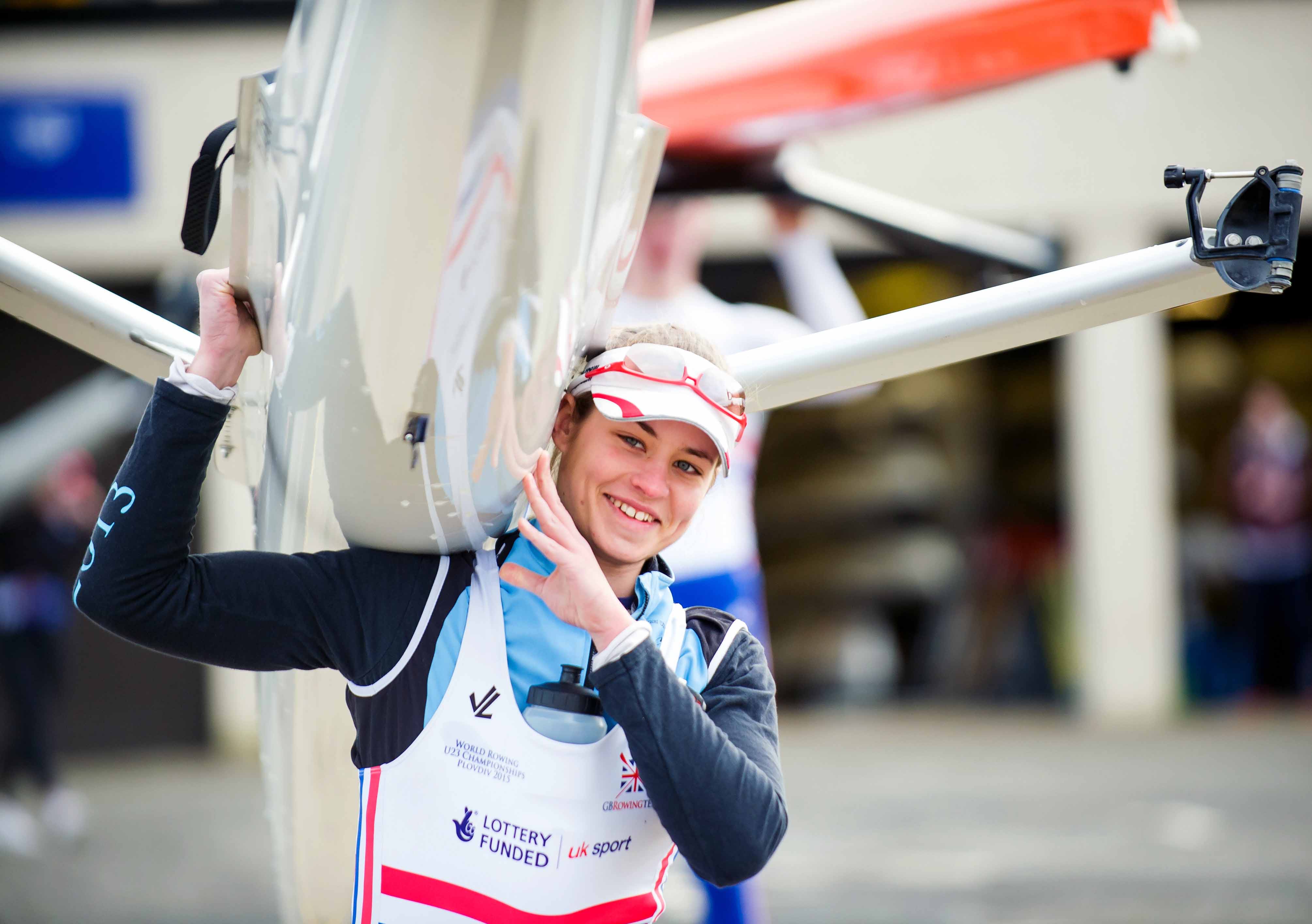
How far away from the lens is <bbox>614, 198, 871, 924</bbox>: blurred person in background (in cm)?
291

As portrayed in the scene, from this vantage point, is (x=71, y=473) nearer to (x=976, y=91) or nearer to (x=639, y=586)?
(x=976, y=91)

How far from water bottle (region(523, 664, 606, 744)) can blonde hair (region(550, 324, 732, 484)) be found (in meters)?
0.28

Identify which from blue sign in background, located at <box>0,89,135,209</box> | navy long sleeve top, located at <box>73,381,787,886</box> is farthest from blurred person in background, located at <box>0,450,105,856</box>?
navy long sleeve top, located at <box>73,381,787,886</box>

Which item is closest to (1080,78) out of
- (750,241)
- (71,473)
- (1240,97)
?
(1240,97)

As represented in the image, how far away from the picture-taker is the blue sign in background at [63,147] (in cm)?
747

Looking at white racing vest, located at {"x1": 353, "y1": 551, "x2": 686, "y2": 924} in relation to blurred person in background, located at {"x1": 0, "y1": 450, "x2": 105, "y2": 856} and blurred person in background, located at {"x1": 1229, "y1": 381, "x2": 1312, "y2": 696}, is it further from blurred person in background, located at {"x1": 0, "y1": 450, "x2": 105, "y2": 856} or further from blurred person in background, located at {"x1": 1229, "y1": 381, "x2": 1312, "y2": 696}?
blurred person in background, located at {"x1": 1229, "y1": 381, "x2": 1312, "y2": 696}

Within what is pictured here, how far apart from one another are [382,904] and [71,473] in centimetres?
529

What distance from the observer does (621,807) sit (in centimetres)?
147

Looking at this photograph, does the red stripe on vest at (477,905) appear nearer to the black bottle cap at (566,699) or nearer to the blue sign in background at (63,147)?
the black bottle cap at (566,699)

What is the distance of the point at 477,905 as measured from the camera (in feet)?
4.77

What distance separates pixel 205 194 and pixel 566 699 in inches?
25.9

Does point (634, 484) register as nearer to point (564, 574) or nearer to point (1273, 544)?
point (564, 574)

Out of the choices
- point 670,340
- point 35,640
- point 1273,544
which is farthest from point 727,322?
point 1273,544

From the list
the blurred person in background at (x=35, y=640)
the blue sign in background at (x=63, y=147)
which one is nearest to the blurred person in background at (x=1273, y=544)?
the blurred person in background at (x=35, y=640)
